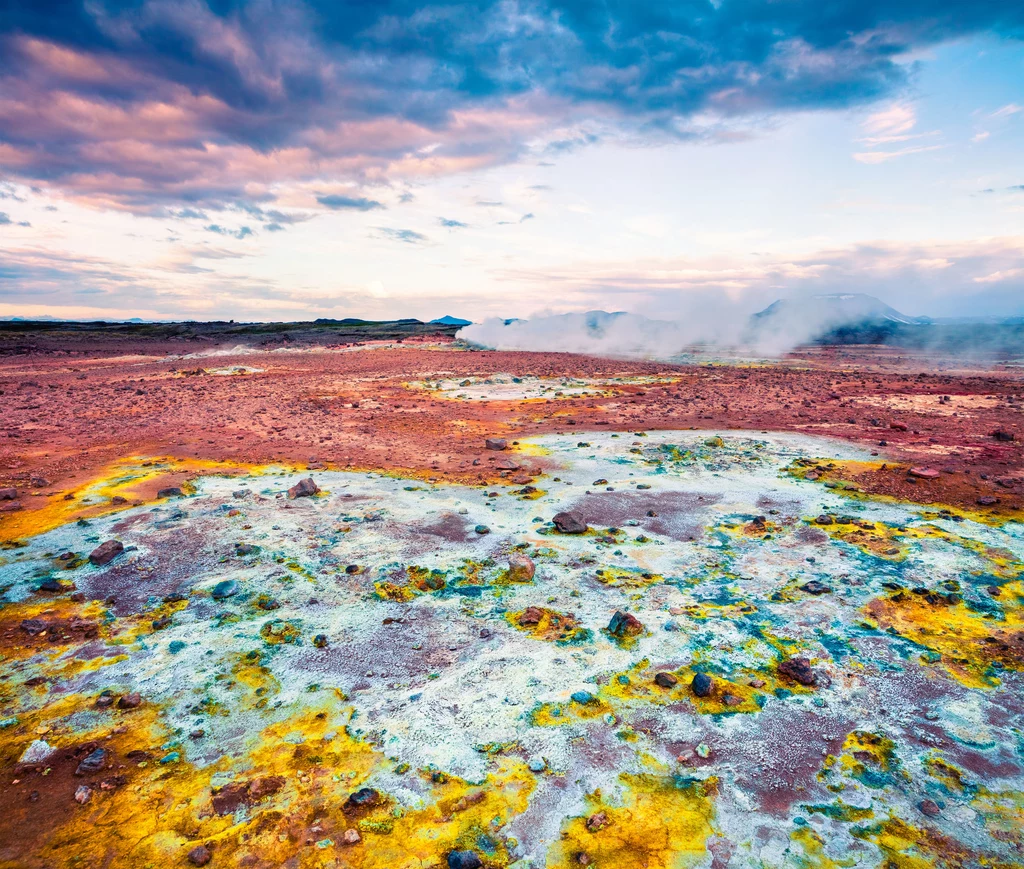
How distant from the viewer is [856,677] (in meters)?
5.42

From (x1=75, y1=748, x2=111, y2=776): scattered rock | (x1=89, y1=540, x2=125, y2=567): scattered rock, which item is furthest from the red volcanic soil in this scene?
(x1=75, y1=748, x2=111, y2=776): scattered rock

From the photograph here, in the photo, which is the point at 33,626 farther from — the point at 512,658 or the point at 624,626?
the point at 624,626

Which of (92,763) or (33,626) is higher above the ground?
(33,626)

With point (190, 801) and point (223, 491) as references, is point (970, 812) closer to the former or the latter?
point (190, 801)

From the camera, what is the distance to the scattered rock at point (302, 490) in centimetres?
1011

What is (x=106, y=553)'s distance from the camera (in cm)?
764

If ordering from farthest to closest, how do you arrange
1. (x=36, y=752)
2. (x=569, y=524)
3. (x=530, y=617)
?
1. (x=569, y=524)
2. (x=530, y=617)
3. (x=36, y=752)

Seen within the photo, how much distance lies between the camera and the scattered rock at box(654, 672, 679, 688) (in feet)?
17.3

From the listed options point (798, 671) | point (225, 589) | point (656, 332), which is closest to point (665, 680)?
point (798, 671)

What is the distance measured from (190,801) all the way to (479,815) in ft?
6.66

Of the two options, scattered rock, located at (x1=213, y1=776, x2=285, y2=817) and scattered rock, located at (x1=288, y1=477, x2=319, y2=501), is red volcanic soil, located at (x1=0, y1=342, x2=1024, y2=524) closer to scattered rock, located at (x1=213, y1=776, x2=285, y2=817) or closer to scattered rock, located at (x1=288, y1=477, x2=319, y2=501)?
scattered rock, located at (x1=288, y1=477, x2=319, y2=501)

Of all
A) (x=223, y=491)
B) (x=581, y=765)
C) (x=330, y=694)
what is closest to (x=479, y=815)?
(x=581, y=765)

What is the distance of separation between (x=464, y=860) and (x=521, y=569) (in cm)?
386

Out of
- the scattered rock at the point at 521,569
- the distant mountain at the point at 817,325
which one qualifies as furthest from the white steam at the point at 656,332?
the scattered rock at the point at 521,569
